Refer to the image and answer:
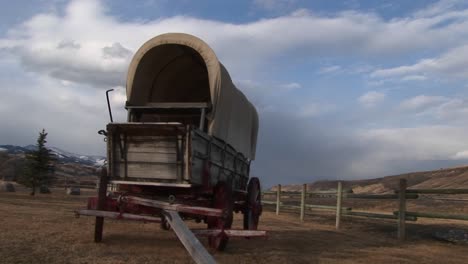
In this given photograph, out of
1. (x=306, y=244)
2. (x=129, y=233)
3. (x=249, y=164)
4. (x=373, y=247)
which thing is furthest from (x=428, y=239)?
(x=129, y=233)

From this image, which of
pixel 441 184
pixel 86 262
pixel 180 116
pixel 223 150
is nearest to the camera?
pixel 86 262

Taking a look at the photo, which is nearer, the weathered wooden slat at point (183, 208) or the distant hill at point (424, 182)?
the weathered wooden slat at point (183, 208)

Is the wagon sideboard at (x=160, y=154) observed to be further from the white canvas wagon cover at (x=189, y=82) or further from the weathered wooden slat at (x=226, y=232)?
the white canvas wagon cover at (x=189, y=82)

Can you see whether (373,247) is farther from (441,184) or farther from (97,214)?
(441,184)

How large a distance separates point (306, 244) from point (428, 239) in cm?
429

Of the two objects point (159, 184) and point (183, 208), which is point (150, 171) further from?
point (183, 208)

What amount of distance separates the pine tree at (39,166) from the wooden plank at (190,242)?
903 inches

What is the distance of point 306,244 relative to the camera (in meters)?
10.1

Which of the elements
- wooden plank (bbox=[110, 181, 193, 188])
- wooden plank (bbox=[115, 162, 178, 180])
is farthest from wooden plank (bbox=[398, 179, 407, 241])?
wooden plank (bbox=[115, 162, 178, 180])

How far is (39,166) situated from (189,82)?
2119 centimetres

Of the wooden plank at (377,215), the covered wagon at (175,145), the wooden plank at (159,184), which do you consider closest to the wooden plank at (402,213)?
the wooden plank at (377,215)

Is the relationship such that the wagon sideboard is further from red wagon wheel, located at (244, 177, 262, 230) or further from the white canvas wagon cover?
red wagon wheel, located at (244, 177, 262, 230)

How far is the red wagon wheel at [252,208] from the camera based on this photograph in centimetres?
1029

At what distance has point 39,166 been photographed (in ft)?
92.4
